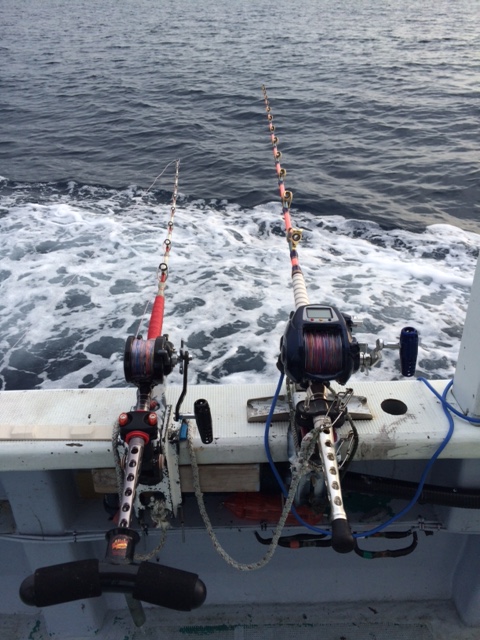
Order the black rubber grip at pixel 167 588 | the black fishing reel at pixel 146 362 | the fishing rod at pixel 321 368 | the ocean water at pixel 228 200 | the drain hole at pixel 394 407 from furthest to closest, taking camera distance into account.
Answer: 1. the ocean water at pixel 228 200
2. the drain hole at pixel 394 407
3. the black fishing reel at pixel 146 362
4. the fishing rod at pixel 321 368
5. the black rubber grip at pixel 167 588

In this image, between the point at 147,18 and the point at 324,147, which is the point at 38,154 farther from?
the point at 147,18

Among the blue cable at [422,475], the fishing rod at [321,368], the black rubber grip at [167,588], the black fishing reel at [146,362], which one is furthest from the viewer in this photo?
the blue cable at [422,475]

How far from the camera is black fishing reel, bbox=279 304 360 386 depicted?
1.94 m

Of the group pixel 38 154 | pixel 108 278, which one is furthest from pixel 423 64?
pixel 108 278

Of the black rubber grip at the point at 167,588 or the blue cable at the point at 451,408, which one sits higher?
the black rubber grip at the point at 167,588

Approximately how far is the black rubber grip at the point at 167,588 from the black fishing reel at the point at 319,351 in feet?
2.65

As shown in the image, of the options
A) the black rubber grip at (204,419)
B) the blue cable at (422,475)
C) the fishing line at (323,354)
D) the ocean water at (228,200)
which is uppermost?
the fishing line at (323,354)

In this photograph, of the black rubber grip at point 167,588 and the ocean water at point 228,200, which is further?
the ocean water at point 228,200

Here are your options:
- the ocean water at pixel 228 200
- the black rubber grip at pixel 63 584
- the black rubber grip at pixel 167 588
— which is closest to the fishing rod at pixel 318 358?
the black rubber grip at pixel 167 588

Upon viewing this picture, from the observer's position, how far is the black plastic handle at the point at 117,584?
52.0 inches

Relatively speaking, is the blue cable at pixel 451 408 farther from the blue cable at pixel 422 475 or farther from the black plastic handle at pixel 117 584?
the black plastic handle at pixel 117 584

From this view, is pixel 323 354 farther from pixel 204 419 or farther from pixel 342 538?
pixel 342 538

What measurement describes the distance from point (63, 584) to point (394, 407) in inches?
56.0

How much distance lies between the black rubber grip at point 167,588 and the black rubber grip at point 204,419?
1.99 ft
